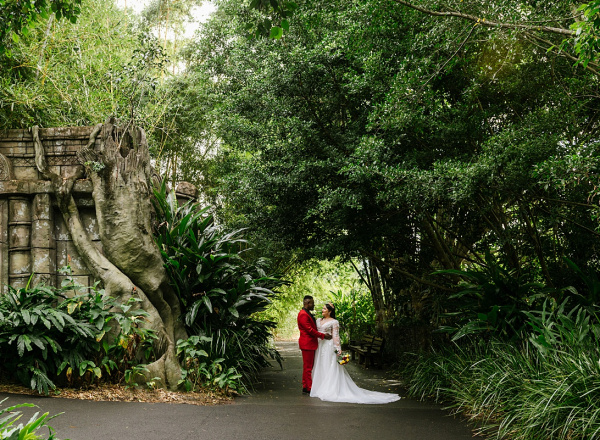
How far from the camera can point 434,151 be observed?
24.3ft

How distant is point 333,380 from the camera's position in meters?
7.52

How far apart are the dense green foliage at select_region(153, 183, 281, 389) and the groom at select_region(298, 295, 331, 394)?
2.34 feet

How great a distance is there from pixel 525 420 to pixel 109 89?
8986 mm

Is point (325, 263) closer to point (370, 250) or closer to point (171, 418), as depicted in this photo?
point (370, 250)

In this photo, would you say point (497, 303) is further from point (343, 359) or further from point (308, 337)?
point (308, 337)

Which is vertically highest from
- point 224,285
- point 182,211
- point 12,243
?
point 182,211

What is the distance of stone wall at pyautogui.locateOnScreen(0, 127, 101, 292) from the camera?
6.96 metres

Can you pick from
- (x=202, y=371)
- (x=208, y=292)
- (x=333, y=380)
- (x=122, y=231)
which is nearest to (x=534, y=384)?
(x=333, y=380)

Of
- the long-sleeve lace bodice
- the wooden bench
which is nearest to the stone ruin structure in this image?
the long-sleeve lace bodice

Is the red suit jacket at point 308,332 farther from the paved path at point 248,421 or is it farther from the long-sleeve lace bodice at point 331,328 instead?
the paved path at point 248,421

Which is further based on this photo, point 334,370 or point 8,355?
point 334,370

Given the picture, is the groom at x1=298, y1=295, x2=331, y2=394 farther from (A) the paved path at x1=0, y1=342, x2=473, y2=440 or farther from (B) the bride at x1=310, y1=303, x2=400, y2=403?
(A) the paved path at x1=0, y1=342, x2=473, y2=440

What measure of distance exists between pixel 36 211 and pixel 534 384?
6570 millimetres

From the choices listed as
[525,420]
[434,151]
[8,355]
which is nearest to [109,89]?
[8,355]
